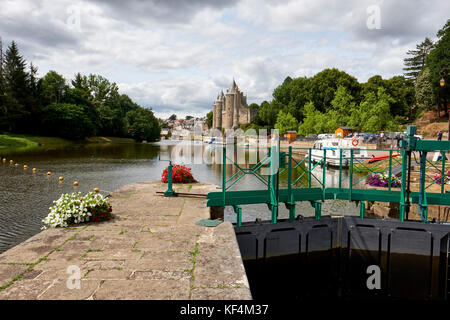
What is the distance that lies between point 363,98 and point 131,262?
68.7 m

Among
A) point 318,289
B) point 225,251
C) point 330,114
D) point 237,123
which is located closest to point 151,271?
point 225,251

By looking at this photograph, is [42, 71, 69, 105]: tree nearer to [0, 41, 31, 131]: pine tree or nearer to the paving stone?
[0, 41, 31, 131]: pine tree

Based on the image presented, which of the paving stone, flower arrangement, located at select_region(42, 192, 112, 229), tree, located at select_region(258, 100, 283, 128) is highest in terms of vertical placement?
tree, located at select_region(258, 100, 283, 128)

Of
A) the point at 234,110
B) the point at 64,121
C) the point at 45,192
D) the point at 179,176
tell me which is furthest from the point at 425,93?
the point at 234,110

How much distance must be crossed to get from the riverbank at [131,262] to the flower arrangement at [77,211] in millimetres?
278

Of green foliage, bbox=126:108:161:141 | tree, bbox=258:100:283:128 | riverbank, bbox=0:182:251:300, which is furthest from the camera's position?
green foliage, bbox=126:108:161:141

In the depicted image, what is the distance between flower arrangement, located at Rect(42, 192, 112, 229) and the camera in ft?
26.0

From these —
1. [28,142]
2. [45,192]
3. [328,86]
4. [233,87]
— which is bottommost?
[45,192]

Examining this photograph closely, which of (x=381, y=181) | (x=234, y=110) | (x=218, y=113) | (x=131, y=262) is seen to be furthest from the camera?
(x=218, y=113)

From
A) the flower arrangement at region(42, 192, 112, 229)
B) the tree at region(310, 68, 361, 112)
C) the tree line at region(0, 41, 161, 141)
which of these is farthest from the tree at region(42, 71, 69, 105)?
the flower arrangement at region(42, 192, 112, 229)

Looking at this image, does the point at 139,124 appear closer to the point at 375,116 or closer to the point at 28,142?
the point at 28,142

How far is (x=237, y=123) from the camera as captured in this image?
137 meters

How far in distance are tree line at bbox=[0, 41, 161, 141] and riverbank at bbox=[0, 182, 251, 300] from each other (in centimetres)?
6756

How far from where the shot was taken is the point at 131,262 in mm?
5820
